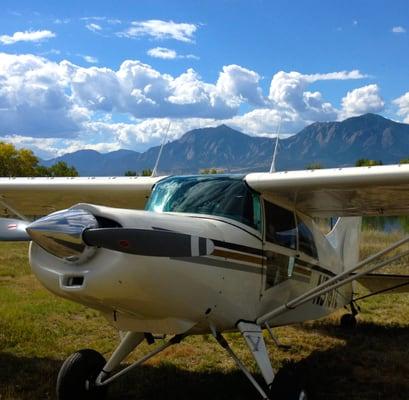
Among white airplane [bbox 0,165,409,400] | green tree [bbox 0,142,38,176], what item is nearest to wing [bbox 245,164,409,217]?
white airplane [bbox 0,165,409,400]

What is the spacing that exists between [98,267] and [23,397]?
93.4 inches

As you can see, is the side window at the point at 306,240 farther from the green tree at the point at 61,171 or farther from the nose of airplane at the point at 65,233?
the green tree at the point at 61,171

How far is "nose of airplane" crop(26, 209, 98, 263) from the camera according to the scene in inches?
129

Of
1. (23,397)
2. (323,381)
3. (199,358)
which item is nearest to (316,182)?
(323,381)

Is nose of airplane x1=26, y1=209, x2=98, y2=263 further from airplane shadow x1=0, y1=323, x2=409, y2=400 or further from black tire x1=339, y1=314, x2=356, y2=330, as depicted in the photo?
black tire x1=339, y1=314, x2=356, y2=330

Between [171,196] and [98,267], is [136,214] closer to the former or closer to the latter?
[98,267]

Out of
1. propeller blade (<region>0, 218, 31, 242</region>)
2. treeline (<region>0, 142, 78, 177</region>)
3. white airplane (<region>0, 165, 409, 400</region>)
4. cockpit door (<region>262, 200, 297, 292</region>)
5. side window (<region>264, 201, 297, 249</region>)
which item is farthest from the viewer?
treeline (<region>0, 142, 78, 177</region>)

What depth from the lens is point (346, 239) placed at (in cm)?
782

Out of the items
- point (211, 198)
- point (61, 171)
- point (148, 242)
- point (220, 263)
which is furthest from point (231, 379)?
point (61, 171)

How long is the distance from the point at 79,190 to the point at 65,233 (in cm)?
331

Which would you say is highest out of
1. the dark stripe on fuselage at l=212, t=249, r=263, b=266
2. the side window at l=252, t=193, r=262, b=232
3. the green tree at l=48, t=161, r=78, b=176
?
the side window at l=252, t=193, r=262, b=232

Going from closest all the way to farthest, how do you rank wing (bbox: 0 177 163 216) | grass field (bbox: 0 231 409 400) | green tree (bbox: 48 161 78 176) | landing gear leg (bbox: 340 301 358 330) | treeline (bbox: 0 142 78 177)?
grass field (bbox: 0 231 409 400) → wing (bbox: 0 177 163 216) → landing gear leg (bbox: 340 301 358 330) → treeline (bbox: 0 142 78 177) → green tree (bbox: 48 161 78 176)

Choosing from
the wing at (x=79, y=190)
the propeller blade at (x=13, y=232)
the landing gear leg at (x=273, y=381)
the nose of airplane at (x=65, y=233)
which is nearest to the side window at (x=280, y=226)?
the landing gear leg at (x=273, y=381)

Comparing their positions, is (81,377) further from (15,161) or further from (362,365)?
(15,161)
